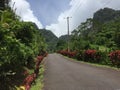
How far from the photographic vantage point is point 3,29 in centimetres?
1315

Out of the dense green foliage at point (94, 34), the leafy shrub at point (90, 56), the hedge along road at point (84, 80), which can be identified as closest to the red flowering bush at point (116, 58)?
the hedge along road at point (84, 80)

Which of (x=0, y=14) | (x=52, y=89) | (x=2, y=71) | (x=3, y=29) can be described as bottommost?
(x=52, y=89)

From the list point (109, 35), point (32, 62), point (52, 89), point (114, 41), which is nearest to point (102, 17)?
point (109, 35)

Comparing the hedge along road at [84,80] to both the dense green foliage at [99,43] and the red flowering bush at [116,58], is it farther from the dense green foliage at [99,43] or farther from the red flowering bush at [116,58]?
the dense green foliage at [99,43]

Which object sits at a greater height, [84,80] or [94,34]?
[94,34]

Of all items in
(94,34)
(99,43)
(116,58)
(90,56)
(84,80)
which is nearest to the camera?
(84,80)

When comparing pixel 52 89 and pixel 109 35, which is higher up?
pixel 109 35

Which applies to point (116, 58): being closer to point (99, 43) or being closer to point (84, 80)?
point (84, 80)

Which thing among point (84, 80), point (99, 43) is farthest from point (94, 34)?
point (84, 80)

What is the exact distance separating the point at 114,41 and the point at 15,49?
153 feet

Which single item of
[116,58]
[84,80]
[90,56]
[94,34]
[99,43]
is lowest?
[84,80]

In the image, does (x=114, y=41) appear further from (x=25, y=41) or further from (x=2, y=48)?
(x=2, y=48)

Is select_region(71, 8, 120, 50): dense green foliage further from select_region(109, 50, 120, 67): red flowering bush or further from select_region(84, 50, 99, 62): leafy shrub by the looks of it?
select_region(109, 50, 120, 67): red flowering bush

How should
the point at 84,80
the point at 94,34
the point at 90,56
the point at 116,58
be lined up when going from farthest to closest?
the point at 94,34 → the point at 90,56 → the point at 116,58 → the point at 84,80
